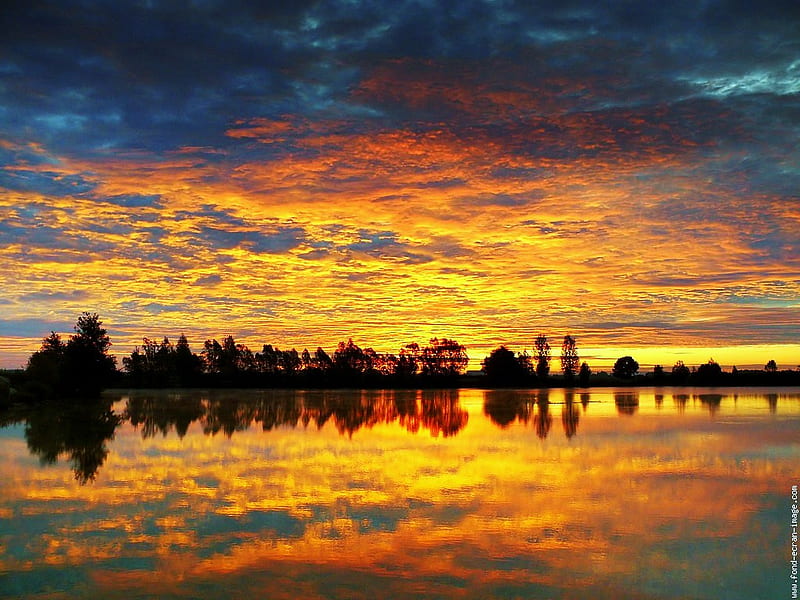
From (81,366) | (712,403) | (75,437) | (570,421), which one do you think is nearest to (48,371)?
(81,366)

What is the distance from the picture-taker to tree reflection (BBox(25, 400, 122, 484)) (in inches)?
755

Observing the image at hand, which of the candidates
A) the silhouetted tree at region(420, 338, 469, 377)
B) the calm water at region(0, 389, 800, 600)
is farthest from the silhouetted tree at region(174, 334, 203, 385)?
the calm water at region(0, 389, 800, 600)

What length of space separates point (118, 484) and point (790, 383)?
397ft

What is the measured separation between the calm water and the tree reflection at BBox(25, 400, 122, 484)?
0.19 metres

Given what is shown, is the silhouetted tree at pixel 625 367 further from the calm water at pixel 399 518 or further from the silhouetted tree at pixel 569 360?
the calm water at pixel 399 518

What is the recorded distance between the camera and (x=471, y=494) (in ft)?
46.5

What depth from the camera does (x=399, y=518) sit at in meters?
12.1

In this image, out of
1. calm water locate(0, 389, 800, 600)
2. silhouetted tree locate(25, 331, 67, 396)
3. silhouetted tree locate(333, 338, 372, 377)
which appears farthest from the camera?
silhouetted tree locate(333, 338, 372, 377)

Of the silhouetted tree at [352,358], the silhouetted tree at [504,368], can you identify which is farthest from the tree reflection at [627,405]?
the silhouetted tree at [352,358]

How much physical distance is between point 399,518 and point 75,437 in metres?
18.0

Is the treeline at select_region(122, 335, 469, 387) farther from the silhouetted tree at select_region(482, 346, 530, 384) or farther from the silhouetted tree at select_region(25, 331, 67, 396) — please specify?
the silhouetted tree at select_region(25, 331, 67, 396)

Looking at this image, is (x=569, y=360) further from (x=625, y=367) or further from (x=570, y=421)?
(x=570, y=421)

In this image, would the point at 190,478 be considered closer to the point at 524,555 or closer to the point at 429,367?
the point at 524,555

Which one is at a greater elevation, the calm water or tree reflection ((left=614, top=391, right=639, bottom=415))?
tree reflection ((left=614, top=391, right=639, bottom=415))
